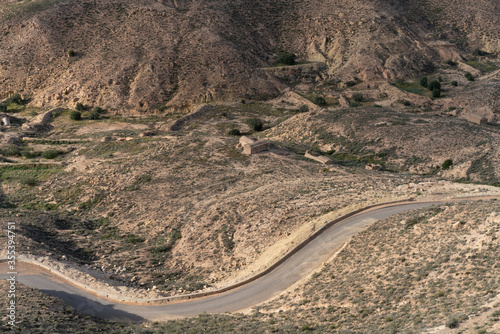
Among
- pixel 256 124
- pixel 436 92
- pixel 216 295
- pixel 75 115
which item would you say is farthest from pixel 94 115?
pixel 436 92

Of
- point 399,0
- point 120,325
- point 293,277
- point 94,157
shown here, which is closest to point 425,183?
point 293,277

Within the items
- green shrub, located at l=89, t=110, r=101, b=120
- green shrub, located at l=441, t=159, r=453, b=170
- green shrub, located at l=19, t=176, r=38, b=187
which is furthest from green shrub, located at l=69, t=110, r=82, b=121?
green shrub, located at l=441, t=159, r=453, b=170

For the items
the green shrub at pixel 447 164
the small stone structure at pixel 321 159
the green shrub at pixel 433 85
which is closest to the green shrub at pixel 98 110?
the small stone structure at pixel 321 159

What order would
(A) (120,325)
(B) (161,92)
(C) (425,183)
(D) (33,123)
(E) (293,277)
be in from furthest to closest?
(B) (161,92)
(D) (33,123)
(C) (425,183)
(E) (293,277)
(A) (120,325)

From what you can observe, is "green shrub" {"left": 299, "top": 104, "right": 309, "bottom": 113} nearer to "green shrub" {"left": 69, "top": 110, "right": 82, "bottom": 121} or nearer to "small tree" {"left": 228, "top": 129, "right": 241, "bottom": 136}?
"small tree" {"left": 228, "top": 129, "right": 241, "bottom": 136}

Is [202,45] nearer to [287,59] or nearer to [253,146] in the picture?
[287,59]

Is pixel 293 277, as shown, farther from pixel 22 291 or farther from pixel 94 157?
pixel 94 157

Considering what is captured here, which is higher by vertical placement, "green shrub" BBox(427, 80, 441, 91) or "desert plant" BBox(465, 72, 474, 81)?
"desert plant" BBox(465, 72, 474, 81)
